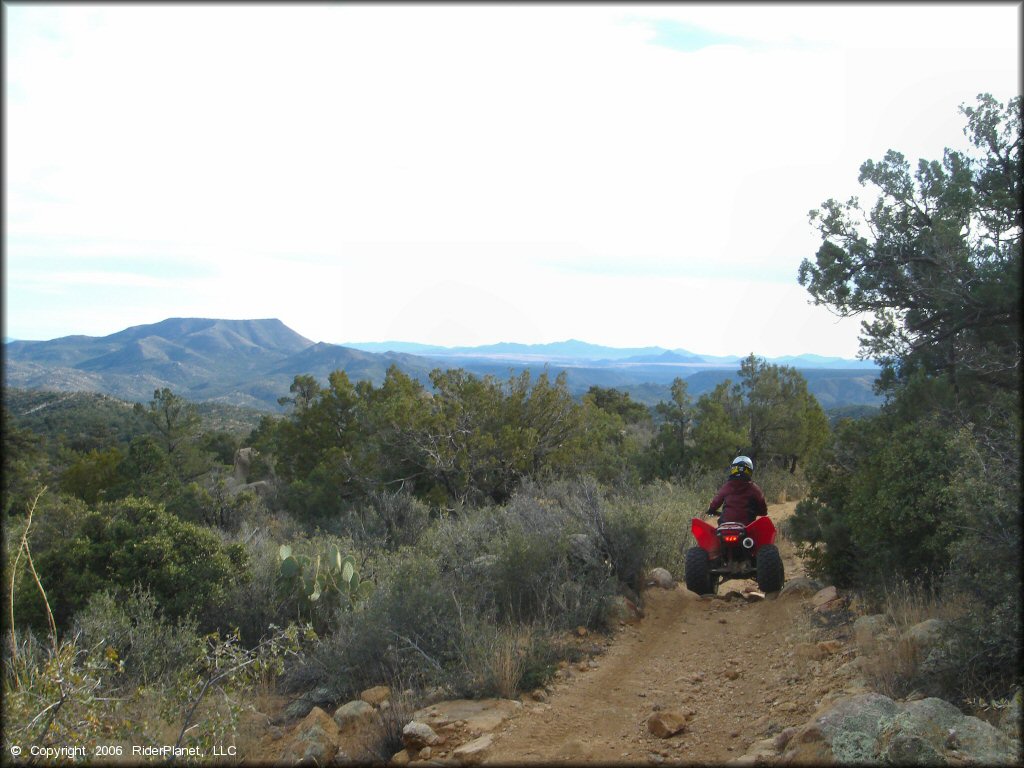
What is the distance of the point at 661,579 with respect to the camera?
939cm

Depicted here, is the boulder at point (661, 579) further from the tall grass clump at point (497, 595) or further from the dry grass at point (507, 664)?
the dry grass at point (507, 664)

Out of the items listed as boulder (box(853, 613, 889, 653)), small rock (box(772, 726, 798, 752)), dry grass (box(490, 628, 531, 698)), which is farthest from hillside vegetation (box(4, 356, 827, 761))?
boulder (box(853, 613, 889, 653))

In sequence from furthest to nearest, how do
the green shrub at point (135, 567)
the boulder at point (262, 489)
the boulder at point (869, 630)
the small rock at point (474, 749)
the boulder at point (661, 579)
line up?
the boulder at point (262, 489) → the boulder at point (661, 579) → the green shrub at point (135, 567) → the boulder at point (869, 630) → the small rock at point (474, 749)

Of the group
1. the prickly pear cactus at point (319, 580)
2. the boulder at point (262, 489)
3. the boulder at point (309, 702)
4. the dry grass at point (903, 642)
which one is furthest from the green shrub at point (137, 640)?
the boulder at point (262, 489)

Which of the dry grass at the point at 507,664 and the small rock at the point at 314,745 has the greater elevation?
the dry grass at the point at 507,664

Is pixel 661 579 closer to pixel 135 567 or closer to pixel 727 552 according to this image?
pixel 727 552

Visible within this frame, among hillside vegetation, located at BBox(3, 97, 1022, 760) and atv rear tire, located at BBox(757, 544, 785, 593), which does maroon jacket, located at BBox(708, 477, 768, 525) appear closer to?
atv rear tire, located at BBox(757, 544, 785, 593)

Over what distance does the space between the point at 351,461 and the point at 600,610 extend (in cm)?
870

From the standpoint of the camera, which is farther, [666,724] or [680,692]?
[680,692]

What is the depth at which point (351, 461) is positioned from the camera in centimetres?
1537

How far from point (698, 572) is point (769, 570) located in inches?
31.9

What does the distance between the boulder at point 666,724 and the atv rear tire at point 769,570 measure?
3477 millimetres

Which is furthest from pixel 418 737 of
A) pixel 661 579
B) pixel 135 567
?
pixel 661 579

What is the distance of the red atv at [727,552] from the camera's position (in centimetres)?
873
